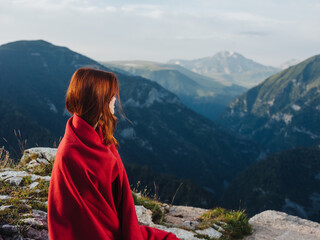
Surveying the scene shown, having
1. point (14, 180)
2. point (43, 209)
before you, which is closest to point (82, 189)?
point (43, 209)

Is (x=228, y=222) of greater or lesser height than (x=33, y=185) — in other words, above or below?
below

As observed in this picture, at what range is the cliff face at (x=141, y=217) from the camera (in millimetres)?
4666

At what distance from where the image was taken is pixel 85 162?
3.28m

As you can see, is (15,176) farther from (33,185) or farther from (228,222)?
(228,222)

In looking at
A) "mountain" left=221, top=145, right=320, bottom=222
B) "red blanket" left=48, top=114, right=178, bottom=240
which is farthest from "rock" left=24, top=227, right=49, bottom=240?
"mountain" left=221, top=145, right=320, bottom=222

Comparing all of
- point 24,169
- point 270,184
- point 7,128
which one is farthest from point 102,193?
point 270,184

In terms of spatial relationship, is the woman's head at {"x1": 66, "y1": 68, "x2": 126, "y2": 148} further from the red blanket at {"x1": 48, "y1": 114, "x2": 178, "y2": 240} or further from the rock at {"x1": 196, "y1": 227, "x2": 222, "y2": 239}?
the rock at {"x1": 196, "y1": 227, "x2": 222, "y2": 239}

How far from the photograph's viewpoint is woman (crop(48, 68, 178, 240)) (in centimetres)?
323

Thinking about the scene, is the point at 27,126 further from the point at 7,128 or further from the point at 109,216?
the point at 109,216

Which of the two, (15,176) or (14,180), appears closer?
(14,180)

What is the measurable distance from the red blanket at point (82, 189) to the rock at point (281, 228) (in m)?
6.02

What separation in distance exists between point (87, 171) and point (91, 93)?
1027 millimetres

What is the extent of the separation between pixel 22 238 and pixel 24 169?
12.7 ft

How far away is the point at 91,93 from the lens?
3357 millimetres
